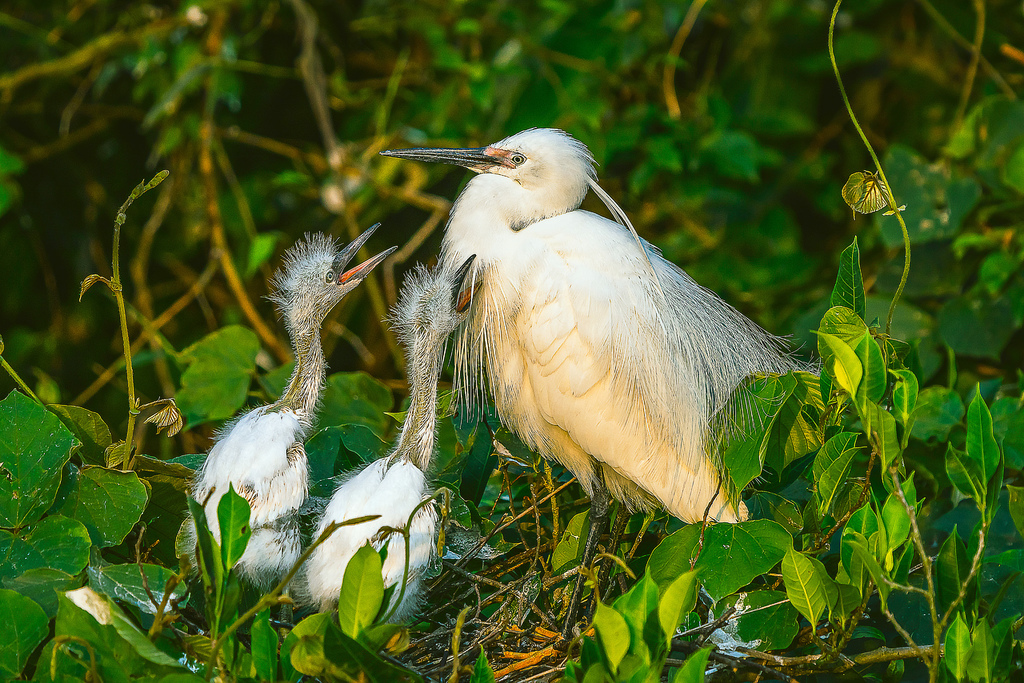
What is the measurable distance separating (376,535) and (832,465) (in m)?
0.47

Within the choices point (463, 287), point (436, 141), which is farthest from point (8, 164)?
point (463, 287)

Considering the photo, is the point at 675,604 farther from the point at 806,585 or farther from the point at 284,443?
the point at 284,443

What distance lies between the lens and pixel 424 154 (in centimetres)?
122

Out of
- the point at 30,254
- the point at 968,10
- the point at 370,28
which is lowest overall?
the point at 30,254

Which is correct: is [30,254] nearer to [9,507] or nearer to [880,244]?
[9,507]

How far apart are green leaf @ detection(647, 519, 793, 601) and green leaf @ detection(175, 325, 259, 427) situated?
77 cm

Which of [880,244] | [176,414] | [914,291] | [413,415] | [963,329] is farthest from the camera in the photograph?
[880,244]

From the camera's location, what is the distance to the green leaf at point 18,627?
2.32 ft

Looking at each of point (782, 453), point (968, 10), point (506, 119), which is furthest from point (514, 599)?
point (968, 10)

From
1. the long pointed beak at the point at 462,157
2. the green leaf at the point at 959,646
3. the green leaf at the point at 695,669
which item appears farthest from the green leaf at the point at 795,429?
the long pointed beak at the point at 462,157

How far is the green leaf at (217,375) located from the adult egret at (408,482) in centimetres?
39

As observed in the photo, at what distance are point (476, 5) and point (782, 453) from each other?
1.81 m

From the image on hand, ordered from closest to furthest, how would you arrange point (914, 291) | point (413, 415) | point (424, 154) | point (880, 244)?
1. point (413, 415)
2. point (424, 154)
3. point (914, 291)
4. point (880, 244)

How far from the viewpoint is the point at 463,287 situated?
112cm
